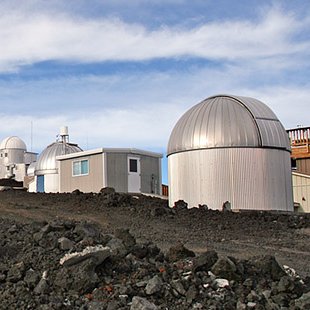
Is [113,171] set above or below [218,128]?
below

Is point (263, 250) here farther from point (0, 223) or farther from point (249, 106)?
point (249, 106)

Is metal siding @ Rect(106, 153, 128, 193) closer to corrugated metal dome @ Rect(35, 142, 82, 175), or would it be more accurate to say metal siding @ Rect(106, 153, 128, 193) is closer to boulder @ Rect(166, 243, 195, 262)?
corrugated metal dome @ Rect(35, 142, 82, 175)

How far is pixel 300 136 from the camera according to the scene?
30.4 metres

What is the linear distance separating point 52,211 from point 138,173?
1183 centimetres

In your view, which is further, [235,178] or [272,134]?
[272,134]

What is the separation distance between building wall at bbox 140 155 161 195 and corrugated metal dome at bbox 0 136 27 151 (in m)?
28.0

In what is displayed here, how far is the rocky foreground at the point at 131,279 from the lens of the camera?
22.8ft

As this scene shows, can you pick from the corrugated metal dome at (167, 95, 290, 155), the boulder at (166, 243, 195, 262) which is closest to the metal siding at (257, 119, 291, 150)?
the corrugated metal dome at (167, 95, 290, 155)

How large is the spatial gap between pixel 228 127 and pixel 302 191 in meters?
9.56

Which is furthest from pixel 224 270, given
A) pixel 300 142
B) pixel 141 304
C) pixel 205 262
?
pixel 300 142

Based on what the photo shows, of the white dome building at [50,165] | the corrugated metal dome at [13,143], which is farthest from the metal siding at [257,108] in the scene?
the corrugated metal dome at [13,143]

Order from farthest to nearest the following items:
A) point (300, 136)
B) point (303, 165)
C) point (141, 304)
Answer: point (300, 136)
point (303, 165)
point (141, 304)

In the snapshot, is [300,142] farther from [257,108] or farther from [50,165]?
[50,165]

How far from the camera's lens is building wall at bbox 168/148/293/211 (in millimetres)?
18203
